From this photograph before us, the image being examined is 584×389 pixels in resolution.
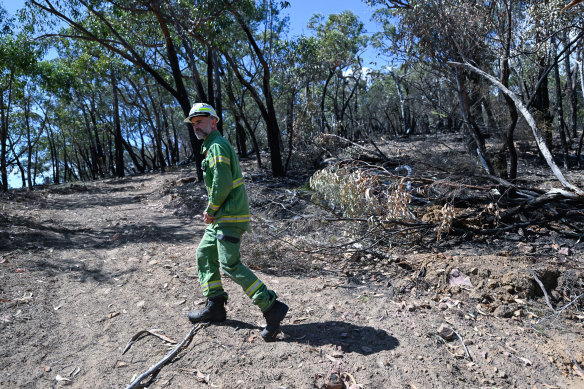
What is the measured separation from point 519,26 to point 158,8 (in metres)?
8.15

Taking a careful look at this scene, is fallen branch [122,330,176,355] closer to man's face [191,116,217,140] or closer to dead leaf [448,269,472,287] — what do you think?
man's face [191,116,217,140]

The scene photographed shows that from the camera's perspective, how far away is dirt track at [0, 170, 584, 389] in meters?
2.82

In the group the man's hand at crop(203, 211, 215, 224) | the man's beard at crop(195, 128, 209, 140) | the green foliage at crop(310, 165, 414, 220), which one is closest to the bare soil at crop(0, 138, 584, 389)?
the green foliage at crop(310, 165, 414, 220)

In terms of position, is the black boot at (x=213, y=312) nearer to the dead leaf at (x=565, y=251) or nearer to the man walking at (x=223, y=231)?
Answer: the man walking at (x=223, y=231)

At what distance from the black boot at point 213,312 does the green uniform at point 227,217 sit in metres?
0.13

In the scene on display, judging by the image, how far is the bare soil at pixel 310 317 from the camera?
285 centimetres

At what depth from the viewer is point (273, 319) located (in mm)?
3170

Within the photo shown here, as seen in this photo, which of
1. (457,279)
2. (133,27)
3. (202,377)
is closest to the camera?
(202,377)

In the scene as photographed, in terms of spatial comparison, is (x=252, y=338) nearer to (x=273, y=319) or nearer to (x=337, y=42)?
(x=273, y=319)

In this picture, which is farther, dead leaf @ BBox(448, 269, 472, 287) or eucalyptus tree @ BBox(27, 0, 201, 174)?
eucalyptus tree @ BBox(27, 0, 201, 174)

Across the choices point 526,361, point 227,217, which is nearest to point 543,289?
point 526,361

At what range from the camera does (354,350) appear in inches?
122

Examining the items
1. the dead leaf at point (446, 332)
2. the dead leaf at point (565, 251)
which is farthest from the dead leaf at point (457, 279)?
the dead leaf at point (565, 251)

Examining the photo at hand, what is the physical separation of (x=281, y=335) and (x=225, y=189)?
1.33 m
